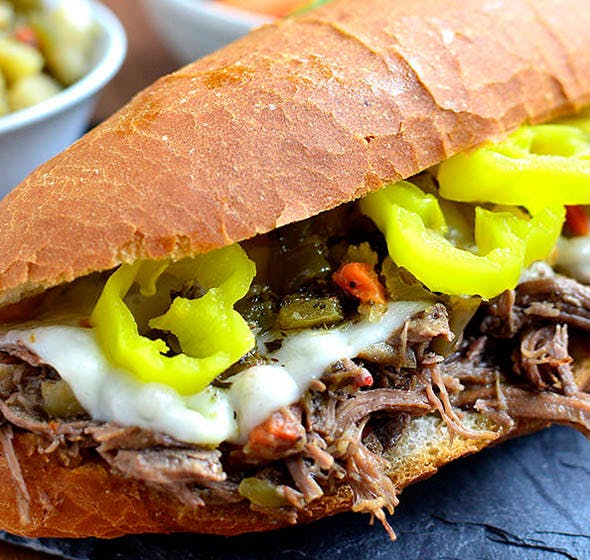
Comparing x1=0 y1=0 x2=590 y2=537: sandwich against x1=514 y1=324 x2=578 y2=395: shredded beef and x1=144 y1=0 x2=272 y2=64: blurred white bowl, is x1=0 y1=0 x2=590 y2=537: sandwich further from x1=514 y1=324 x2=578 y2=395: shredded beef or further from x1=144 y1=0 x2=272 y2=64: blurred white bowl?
x1=144 y1=0 x2=272 y2=64: blurred white bowl

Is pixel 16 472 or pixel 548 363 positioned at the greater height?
pixel 16 472

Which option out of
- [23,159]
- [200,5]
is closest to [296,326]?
[23,159]

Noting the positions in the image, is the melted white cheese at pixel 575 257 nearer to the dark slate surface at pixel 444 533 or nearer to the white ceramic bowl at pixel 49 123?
the dark slate surface at pixel 444 533

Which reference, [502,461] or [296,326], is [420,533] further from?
[296,326]

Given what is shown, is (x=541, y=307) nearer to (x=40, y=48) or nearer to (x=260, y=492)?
(x=260, y=492)

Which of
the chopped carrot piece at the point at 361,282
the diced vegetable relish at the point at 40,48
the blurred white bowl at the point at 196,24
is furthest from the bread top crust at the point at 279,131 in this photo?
the blurred white bowl at the point at 196,24

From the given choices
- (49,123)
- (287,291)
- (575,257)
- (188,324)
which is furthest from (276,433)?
(49,123)

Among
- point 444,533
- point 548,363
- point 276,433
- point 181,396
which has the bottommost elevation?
point 444,533
